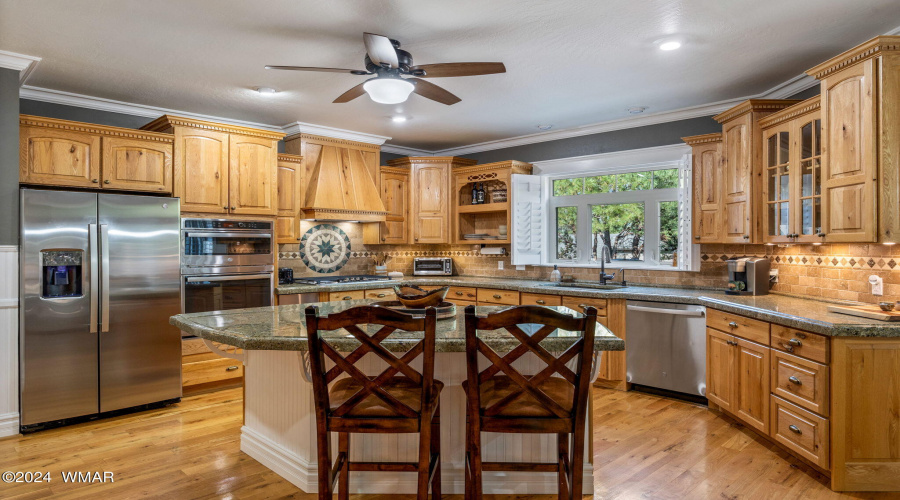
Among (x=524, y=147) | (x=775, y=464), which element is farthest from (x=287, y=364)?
(x=524, y=147)

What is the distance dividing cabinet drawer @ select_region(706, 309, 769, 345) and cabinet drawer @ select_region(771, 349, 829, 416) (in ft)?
0.44

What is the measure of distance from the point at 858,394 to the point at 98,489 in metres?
3.91

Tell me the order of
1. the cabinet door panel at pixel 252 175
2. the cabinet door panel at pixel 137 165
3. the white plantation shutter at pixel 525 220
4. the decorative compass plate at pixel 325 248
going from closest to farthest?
the cabinet door panel at pixel 137 165, the cabinet door panel at pixel 252 175, the white plantation shutter at pixel 525 220, the decorative compass plate at pixel 325 248

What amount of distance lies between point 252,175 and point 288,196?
0.51m

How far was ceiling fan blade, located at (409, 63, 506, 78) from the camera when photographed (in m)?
2.65

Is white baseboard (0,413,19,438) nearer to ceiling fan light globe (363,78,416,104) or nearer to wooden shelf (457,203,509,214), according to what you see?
ceiling fan light globe (363,78,416,104)

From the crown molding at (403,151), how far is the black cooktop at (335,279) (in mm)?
→ 1576

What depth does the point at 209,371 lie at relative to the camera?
4.29 meters

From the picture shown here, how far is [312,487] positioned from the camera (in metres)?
2.54

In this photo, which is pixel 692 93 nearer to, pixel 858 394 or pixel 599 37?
pixel 599 37

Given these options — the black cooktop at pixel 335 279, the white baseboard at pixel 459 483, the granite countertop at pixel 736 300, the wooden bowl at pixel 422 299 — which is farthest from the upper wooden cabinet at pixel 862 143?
the black cooktop at pixel 335 279

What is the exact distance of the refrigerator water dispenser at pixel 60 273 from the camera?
11.5 ft

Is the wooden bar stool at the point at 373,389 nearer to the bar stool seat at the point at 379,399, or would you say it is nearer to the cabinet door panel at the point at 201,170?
the bar stool seat at the point at 379,399

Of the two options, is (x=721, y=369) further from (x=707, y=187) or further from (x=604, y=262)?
(x=604, y=262)
